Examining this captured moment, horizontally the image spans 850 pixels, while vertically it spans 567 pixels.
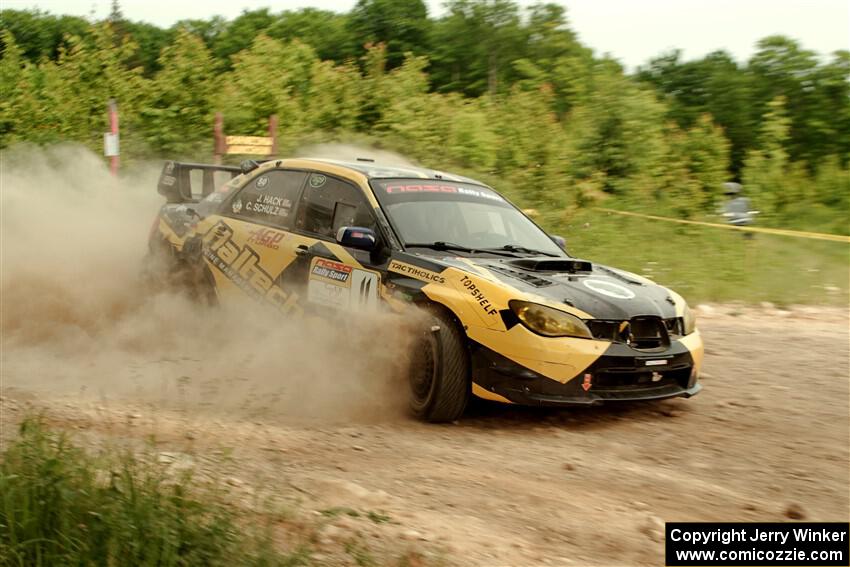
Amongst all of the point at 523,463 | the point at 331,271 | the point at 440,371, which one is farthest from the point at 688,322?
the point at 331,271

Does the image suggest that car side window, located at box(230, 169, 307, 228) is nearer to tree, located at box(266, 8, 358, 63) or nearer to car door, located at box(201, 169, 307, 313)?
car door, located at box(201, 169, 307, 313)

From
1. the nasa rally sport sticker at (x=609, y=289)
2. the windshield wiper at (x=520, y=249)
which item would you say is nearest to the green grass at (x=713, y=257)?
the windshield wiper at (x=520, y=249)

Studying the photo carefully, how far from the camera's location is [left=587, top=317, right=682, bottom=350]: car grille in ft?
18.7

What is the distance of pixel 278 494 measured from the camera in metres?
4.12

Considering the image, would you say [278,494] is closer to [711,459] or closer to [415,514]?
[415,514]

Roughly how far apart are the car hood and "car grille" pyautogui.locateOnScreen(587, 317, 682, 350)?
0.04 m

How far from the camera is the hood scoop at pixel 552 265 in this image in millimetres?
6266

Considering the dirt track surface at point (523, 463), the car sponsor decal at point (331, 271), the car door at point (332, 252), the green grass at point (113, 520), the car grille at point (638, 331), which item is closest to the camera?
the green grass at point (113, 520)

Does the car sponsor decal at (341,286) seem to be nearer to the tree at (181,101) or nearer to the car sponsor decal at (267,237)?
the car sponsor decal at (267,237)

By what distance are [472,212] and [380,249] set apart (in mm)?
967

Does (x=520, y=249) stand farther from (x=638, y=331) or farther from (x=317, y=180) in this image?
(x=317, y=180)

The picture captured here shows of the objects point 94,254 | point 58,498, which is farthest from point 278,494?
point 94,254

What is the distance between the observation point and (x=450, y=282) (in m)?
5.85

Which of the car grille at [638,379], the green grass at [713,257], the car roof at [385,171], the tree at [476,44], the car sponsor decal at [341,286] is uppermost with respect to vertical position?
the tree at [476,44]
